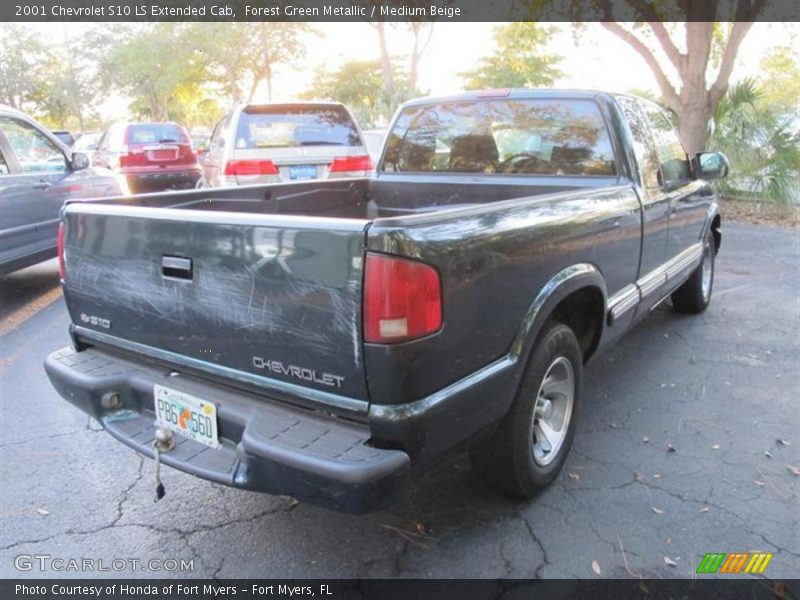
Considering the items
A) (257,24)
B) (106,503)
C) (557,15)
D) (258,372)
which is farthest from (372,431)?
(257,24)

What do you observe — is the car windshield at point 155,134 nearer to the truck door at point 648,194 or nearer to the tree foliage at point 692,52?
→ the tree foliage at point 692,52

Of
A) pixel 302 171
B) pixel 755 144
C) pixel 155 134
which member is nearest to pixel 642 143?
pixel 302 171

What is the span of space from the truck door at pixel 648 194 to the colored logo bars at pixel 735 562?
171 centimetres

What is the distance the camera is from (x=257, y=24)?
25.8m

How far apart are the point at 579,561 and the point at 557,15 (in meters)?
12.2

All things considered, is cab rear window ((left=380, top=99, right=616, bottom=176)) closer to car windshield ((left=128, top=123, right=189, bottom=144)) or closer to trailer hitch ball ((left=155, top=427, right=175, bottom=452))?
trailer hitch ball ((left=155, top=427, right=175, bottom=452))

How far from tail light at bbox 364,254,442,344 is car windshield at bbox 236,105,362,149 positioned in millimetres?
6641

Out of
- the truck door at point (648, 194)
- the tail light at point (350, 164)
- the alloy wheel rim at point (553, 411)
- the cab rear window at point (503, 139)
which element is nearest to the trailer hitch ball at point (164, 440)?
the alloy wheel rim at point (553, 411)

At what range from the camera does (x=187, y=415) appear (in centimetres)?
238

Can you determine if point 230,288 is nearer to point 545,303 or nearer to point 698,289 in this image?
point 545,303

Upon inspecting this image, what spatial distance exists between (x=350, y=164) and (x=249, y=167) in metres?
1.36

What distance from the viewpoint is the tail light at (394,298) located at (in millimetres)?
1917

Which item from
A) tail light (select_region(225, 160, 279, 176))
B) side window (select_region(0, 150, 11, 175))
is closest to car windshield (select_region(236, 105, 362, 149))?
tail light (select_region(225, 160, 279, 176))

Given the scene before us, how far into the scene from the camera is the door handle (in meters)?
2.33
